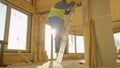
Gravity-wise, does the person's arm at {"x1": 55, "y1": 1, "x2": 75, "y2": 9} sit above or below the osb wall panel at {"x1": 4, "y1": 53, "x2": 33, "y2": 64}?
above

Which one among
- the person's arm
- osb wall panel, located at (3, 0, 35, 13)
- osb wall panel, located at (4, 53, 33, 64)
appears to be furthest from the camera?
osb wall panel, located at (3, 0, 35, 13)

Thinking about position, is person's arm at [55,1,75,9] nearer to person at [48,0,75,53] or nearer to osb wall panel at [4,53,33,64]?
person at [48,0,75,53]

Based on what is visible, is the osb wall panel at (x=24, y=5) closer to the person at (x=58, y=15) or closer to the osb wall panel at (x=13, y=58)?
the osb wall panel at (x=13, y=58)

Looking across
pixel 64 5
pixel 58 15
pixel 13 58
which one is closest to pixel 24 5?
pixel 13 58

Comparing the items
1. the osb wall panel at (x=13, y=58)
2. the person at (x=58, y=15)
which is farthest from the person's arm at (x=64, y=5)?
the osb wall panel at (x=13, y=58)

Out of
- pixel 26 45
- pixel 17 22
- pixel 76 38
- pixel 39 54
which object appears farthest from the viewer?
pixel 76 38

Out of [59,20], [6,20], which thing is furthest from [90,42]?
[6,20]

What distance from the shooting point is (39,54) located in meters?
6.15

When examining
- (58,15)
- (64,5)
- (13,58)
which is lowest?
(13,58)

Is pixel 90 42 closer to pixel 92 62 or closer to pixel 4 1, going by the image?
pixel 92 62

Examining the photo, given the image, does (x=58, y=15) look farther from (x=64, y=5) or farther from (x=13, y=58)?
(x=13, y=58)

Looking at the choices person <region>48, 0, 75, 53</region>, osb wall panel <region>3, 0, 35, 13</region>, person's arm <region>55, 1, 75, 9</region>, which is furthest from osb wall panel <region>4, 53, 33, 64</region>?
person's arm <region>55, 1, 75, 9</region>

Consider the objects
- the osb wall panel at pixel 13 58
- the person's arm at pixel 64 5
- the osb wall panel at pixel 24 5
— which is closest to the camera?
the person's arm at pixel 64 5

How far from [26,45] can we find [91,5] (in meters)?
3.54
